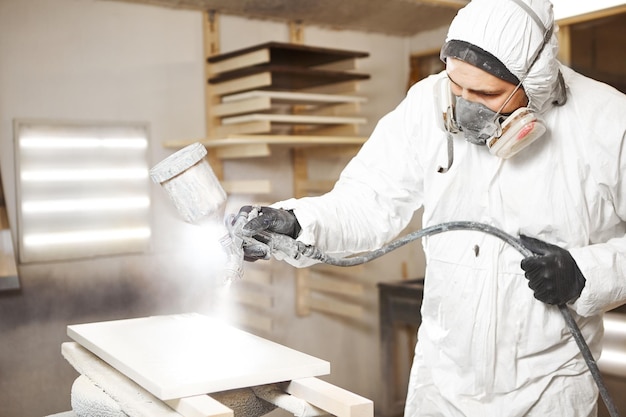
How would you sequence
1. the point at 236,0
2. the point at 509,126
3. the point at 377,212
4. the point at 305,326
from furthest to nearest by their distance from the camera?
the point at 305,326 < the point at 236,0 < the point at 377,212 < the point at 509,126

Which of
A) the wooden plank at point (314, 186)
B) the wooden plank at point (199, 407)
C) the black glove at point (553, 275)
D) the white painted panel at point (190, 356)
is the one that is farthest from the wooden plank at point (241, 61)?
the wooden plank at point (199, 407)

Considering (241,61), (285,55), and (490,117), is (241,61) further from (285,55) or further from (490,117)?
(490,117)

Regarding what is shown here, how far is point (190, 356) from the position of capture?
4.91ft

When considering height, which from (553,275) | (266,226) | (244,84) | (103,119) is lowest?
(553,275)

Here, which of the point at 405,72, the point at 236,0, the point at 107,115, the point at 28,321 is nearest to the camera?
the point at 28,321

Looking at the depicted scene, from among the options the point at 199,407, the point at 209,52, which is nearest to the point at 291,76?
the point at 209,52

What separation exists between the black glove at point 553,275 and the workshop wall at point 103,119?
47.2 inches

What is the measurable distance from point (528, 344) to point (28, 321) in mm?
1867

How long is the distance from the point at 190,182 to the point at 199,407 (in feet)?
1.59

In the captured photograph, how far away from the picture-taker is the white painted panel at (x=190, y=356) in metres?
1.32

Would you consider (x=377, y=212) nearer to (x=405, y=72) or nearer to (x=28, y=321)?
(x=28, y=321)

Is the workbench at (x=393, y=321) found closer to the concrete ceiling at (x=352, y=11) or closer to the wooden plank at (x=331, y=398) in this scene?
the concrete ceiling at (x=352, y=11)

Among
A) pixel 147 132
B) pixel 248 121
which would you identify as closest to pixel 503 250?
pixel 248 121

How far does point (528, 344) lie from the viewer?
62.1 inches
